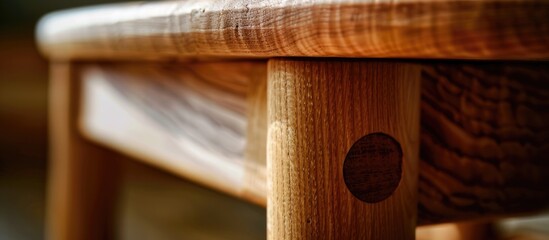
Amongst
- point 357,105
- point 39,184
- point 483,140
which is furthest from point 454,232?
point 39,184

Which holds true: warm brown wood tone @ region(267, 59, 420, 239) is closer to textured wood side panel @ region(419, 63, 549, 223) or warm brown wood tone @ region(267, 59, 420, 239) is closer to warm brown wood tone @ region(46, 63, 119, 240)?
textured wood side panel @ region(419, 63, 549, 223)

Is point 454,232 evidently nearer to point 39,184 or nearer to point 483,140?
point 483,140

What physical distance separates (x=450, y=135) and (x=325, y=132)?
0.10 m

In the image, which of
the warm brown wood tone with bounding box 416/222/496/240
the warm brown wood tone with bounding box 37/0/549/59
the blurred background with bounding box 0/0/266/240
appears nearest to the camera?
the warm brown wood tone with bounding box 37/0/549/59

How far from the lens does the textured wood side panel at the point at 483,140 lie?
1.28 ft

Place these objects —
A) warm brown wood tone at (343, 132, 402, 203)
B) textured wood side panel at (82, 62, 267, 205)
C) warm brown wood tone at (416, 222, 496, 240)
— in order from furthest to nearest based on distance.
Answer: warm brown wood tone at (416, 222, 496, 240) < textured wood side panel at (82, 62, 267, 205) < warm brown wood tone at (343, 132, 402, 203)

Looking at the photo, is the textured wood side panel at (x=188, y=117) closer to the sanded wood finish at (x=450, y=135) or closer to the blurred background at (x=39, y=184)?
the sanded wood finish at (x=450, y=135)

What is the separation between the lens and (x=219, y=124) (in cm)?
51

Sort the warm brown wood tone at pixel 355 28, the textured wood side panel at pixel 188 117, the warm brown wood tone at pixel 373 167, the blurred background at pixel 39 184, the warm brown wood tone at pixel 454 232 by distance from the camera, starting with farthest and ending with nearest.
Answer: the blurred background at pixel 39 184
the warm brown wood tone at pixel 454 232
the textured wood side panel at pixel 188 117
the warm brown wood tone at pixel 373 167
the warm brown wood tone at pixel 355 28

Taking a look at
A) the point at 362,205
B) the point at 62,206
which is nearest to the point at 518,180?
the point at 362,205

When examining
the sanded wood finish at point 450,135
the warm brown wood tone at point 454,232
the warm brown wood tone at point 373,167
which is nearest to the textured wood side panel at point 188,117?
the sanded wood finish at point 450,135

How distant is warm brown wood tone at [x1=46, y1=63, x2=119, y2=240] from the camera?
80 centimetres

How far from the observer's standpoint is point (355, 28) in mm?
266

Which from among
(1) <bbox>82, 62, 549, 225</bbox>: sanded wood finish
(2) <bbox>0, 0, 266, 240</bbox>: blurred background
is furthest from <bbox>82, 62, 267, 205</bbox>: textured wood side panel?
(2) <bbox>0, 0, 266, 240</bbox>: blurred background
